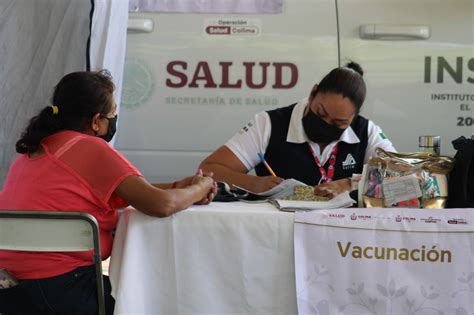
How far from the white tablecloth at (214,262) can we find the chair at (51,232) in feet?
0.33

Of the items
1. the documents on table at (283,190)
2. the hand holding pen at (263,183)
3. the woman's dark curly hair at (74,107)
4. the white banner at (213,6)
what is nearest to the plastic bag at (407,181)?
the documents on table at (283,190)

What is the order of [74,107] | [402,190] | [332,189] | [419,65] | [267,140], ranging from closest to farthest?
[402,190]
[74,107]
[332,189]
[267,140]
[419,65]

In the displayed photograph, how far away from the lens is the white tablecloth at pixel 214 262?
1752mm

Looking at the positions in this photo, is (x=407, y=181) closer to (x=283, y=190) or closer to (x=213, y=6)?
(x=283, y=190)

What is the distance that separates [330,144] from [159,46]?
1.03m

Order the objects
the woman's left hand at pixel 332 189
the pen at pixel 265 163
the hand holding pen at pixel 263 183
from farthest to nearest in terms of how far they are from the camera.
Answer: the pen at pixel 265 163 < the hand holding pen at pixel 263 183 < the woman's left hand at pixel 332 189

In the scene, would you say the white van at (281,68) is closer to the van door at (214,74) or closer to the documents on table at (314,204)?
the van door at (214,74)

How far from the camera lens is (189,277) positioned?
176 centimetres

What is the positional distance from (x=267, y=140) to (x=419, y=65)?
90 cm

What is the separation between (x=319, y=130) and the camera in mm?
2541

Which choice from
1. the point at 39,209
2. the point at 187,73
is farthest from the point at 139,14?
the point at 39,209

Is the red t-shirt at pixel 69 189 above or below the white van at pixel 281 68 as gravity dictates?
below

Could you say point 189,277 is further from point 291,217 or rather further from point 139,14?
point 139,14

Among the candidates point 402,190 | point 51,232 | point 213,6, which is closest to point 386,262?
point 402,190
